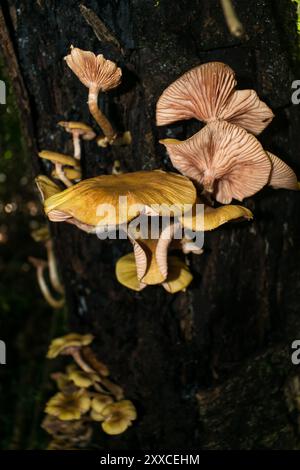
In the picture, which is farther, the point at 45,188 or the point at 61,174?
the point at 61,174

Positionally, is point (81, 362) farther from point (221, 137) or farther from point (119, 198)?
point (221, 137)

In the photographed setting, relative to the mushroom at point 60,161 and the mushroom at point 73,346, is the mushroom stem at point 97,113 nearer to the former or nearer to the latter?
the mushroom at point 60,161

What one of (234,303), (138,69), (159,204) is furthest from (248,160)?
(234,303)

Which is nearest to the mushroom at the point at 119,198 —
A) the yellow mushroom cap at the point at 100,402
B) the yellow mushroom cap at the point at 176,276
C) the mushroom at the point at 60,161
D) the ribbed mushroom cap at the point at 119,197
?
the ribbed mushroom cap at the point at 119,197

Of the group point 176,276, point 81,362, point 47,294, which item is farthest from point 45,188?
point 47,294

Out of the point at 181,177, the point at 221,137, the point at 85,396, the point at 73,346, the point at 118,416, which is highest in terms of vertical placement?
the point at 221,137

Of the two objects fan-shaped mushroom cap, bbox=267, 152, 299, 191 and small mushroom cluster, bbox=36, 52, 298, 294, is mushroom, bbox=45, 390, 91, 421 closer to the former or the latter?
small mushroom cluster, bbox=36, 52, 298, 294
